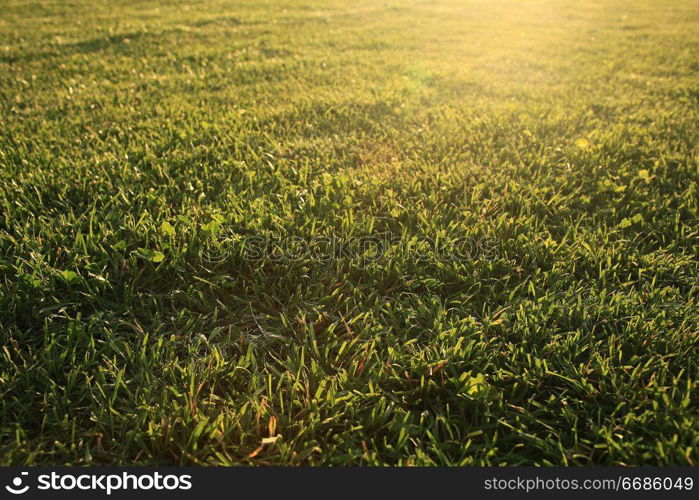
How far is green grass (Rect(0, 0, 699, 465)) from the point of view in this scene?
1.57 metres

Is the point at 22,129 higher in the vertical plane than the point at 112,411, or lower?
higher

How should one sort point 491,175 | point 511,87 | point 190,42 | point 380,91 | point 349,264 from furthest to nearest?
point 190,42 < point 511,87 < point 380,91 < point 491,175 < point 349,264

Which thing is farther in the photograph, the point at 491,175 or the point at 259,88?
the point at 259,88

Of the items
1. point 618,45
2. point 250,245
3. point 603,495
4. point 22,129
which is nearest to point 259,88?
point 22,129

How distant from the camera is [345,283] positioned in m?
2.24

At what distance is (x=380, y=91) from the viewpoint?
5480 millimetres

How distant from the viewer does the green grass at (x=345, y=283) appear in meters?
1.57

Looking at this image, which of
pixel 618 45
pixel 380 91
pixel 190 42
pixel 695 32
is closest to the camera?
pixel 380 91

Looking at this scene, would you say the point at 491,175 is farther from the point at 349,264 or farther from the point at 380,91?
the point at 380,91

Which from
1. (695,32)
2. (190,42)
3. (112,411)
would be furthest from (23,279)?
(695,32)

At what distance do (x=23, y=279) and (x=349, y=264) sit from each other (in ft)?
4.97

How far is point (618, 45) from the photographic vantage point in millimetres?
9562

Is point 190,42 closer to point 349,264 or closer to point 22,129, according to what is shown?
point 22,129

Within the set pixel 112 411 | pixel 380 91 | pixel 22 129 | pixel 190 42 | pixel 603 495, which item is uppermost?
pixel 190 42
